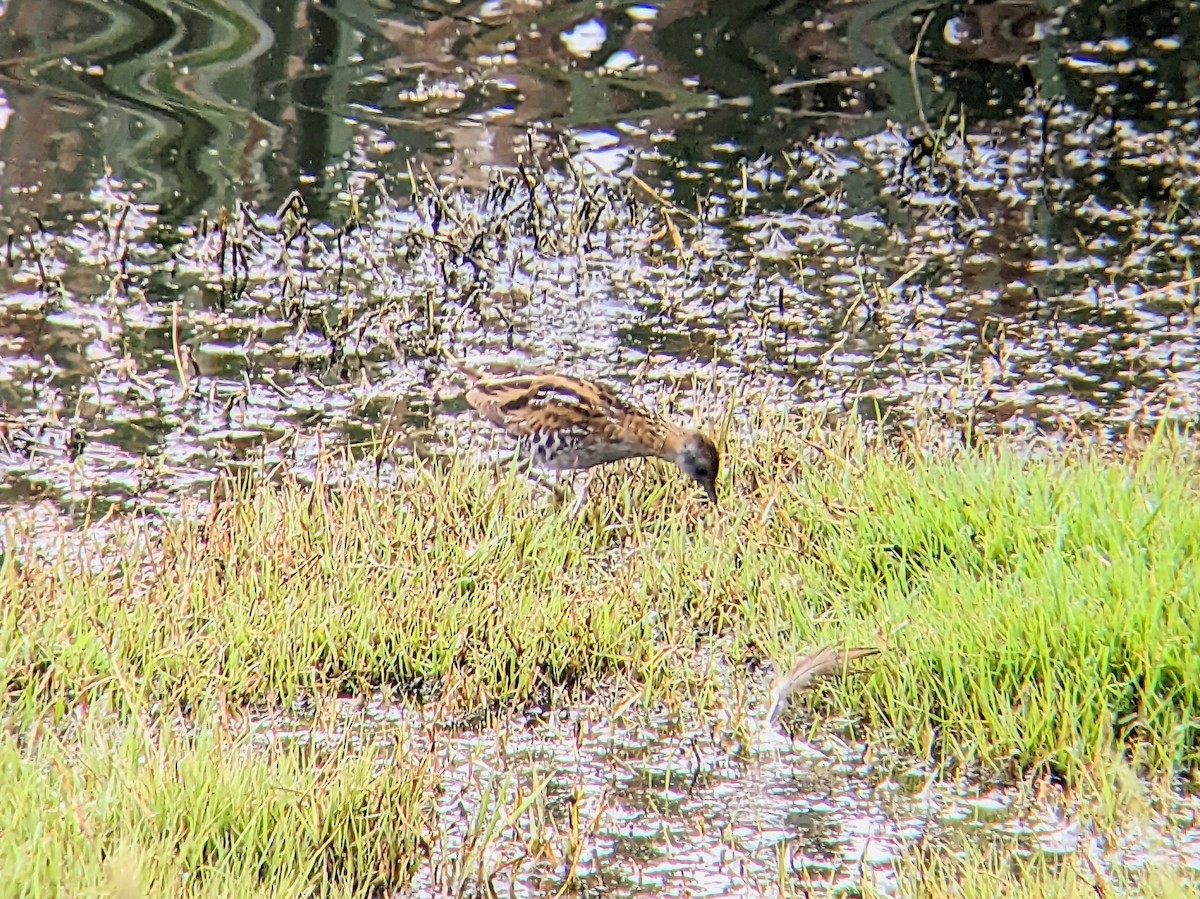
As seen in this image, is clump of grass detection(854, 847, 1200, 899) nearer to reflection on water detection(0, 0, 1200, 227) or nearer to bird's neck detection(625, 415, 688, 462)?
Answer: bird's neck detection(625, 415, 688, 462)

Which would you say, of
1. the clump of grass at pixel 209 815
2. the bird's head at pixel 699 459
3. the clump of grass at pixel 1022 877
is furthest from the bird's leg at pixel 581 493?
the clump of grass at pixel 1022 877

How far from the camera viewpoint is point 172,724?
4.55m

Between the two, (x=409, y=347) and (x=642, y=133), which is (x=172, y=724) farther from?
(x=642, y=133)

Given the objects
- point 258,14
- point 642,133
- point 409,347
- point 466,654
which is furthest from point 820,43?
point 466,654

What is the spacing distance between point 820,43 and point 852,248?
2332 mm

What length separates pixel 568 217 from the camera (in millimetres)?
8086

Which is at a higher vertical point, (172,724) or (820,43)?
(820,43)

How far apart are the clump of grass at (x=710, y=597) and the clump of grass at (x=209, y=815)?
0.33 m

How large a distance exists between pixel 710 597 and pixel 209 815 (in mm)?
1830

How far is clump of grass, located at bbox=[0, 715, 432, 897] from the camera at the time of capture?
3824 mm

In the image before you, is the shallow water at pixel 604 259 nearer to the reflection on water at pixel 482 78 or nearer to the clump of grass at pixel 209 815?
the reflection on water at pixel 482 78

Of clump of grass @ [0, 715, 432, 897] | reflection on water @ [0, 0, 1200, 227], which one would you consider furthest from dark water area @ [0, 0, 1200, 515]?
clump of grass @ [0, 715, 432, 897]

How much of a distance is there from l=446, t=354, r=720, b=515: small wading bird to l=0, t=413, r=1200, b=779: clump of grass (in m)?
0.14

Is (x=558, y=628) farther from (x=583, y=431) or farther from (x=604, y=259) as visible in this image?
(x=604, y=259)
